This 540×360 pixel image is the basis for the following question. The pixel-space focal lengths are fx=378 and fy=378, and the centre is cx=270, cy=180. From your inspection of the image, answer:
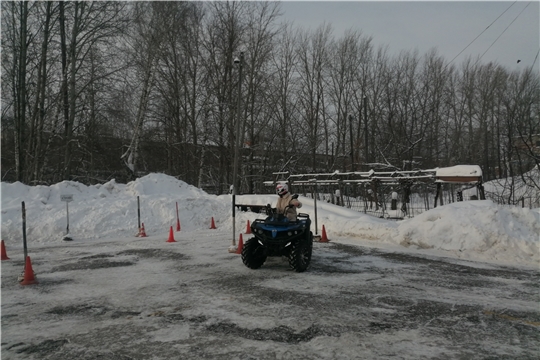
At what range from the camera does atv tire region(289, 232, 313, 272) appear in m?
7.80

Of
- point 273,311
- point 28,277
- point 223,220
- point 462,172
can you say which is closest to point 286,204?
point 273,311

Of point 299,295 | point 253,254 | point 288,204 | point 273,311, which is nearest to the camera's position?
point 273,311

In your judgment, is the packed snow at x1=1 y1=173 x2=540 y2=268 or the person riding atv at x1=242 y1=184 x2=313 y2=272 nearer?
the person riding atv at x1=242 y1=184 x2=313 y2=272

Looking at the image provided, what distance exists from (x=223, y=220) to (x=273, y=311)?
12.5m

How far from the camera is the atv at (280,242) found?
25.7 ft

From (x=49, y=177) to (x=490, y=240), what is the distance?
27063 millimetres

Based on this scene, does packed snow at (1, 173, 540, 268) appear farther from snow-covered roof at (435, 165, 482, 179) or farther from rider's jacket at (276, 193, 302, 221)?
rider's jacket at (276, 193, 302, 221)

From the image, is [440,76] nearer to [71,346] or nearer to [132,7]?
[132,7]

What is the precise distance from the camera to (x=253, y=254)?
8.30m

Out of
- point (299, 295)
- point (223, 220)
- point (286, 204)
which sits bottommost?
point (299, 295)

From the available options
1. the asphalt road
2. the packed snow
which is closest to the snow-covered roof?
the packed snow

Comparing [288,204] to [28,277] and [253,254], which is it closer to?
[253,254]

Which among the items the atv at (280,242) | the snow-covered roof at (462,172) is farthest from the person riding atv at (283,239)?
the snow-covered roof at (462,172)

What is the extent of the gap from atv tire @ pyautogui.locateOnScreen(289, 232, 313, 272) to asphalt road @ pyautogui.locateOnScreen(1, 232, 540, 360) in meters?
0.18
